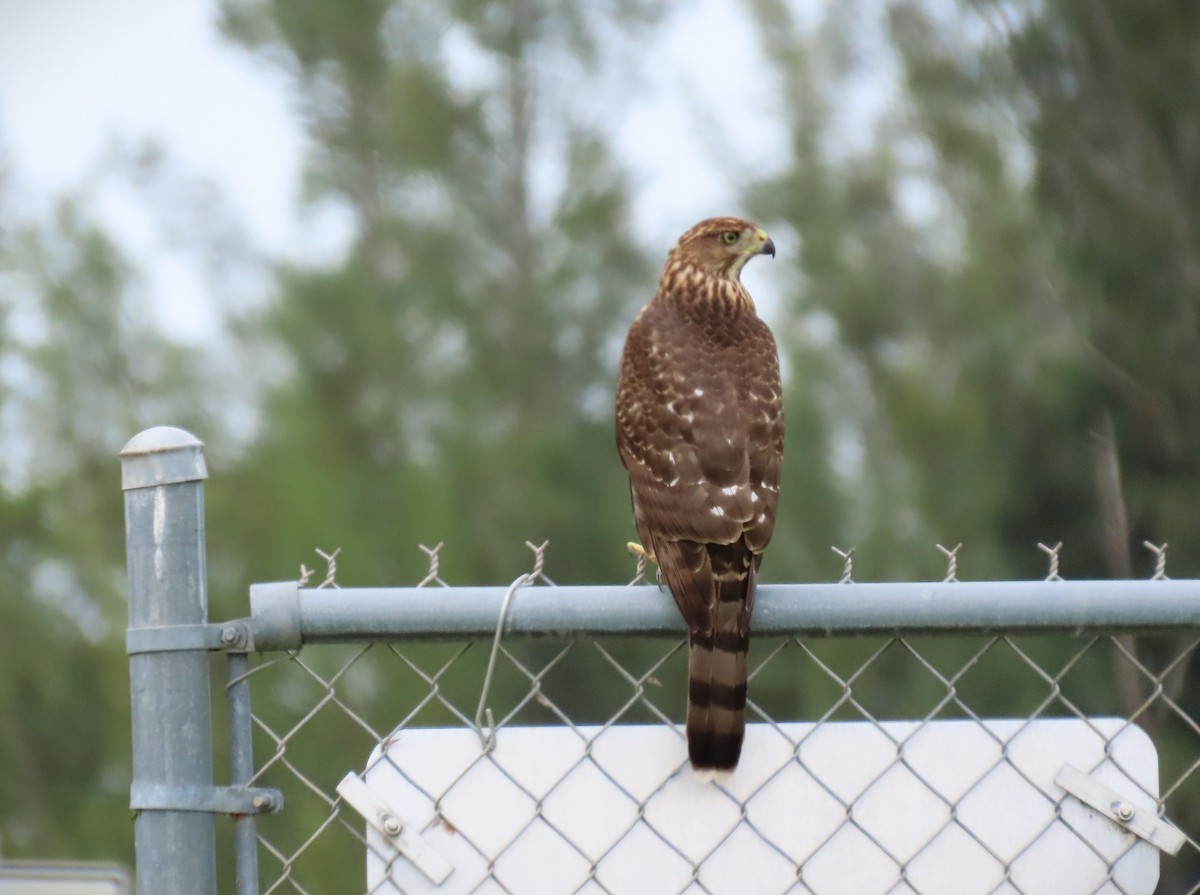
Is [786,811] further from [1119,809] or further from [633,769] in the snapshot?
[1119,809]

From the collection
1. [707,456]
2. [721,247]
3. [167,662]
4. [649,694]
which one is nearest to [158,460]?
[167,662]

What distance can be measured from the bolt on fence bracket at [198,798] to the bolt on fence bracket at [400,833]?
0.08 m

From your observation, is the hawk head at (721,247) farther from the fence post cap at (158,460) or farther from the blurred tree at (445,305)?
the blurred tree at (445,305)

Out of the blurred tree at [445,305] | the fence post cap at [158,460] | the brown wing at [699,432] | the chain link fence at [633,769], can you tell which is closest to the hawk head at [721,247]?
the brown wing at [699,432]

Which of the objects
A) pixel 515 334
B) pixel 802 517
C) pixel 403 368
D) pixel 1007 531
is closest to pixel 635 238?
pixel 515 334

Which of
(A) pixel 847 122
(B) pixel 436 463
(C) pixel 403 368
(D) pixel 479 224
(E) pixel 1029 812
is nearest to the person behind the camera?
(E) pixel 1029 812

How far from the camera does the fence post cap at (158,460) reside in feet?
5.42

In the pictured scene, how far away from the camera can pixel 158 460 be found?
165 cm

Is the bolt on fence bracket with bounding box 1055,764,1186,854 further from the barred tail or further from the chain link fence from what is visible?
the barred tail

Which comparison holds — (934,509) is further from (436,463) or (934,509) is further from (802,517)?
(436,463)

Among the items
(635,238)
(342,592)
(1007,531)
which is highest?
(635,238)

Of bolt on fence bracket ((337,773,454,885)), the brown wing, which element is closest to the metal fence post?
bolt on fence bracket ((337,773,454,885))

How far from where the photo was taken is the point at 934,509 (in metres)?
7.97

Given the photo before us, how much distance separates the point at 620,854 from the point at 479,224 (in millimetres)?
9088
